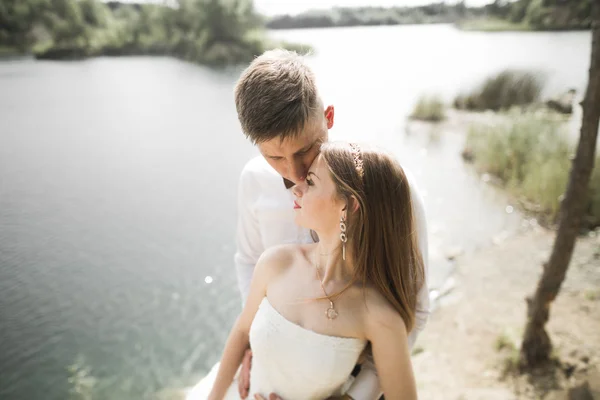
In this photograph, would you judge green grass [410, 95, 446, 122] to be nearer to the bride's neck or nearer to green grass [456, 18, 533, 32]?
green grass [456, 18, 533, 32]

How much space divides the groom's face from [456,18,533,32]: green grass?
683 inches

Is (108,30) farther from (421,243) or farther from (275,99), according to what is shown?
(421,243)

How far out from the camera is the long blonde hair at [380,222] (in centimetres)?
123

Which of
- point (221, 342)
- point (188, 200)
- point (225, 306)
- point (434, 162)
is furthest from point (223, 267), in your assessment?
point (434, 162)

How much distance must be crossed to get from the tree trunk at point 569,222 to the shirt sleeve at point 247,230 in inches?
83.4

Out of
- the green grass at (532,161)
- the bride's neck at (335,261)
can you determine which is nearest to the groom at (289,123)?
the bride's neck at (335,261)

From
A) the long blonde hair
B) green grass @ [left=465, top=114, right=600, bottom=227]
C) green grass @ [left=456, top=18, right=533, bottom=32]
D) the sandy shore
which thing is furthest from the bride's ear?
green grass @ [left=456, top=18, right=533, bottom=32]

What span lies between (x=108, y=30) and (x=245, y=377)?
211 inches

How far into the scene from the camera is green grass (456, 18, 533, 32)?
16.0 meters

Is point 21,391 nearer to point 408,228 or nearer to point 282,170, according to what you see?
point 282,170

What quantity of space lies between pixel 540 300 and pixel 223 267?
3.07 m

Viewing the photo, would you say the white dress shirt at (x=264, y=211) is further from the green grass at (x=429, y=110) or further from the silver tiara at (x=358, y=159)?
the green grass at (x=429, y=110)

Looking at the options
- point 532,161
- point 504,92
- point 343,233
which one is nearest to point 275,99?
point 343,233

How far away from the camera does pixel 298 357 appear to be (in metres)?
1.30
